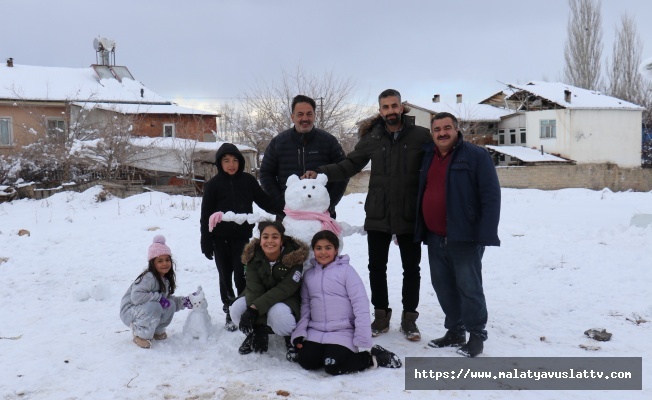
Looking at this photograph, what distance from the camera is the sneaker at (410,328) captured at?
4.36 metres

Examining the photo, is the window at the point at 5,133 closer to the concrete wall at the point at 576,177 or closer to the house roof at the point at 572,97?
the concrete wall at the point at 576,177

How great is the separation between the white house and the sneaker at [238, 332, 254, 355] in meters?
32.3

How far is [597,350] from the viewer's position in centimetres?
415

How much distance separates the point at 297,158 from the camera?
15.7 feet

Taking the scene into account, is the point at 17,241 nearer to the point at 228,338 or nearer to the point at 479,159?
the point at 228,338

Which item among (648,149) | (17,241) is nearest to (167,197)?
(17,241)

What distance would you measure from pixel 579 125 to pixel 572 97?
6.61 ft

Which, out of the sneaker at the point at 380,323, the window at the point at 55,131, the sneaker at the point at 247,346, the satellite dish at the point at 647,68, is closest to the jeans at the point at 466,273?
the sneaker at the point at 380,323

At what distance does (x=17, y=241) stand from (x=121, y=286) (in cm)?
338

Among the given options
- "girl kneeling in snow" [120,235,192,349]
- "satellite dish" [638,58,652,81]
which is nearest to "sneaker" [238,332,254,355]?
"girl kneeling in snow" [120,235,192,349]

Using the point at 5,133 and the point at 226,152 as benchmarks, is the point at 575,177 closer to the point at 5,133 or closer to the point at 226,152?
the point at 226,152

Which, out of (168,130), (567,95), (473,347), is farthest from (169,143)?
(567,95)

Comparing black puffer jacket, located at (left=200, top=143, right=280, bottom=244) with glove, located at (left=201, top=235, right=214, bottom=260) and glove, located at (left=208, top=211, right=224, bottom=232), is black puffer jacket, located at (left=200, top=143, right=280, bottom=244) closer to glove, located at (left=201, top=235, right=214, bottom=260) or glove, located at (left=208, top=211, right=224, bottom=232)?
glove, located at (left=201, top=235, right=214, bottom=260)

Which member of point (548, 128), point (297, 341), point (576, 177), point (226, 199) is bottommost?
point (297, 341)
